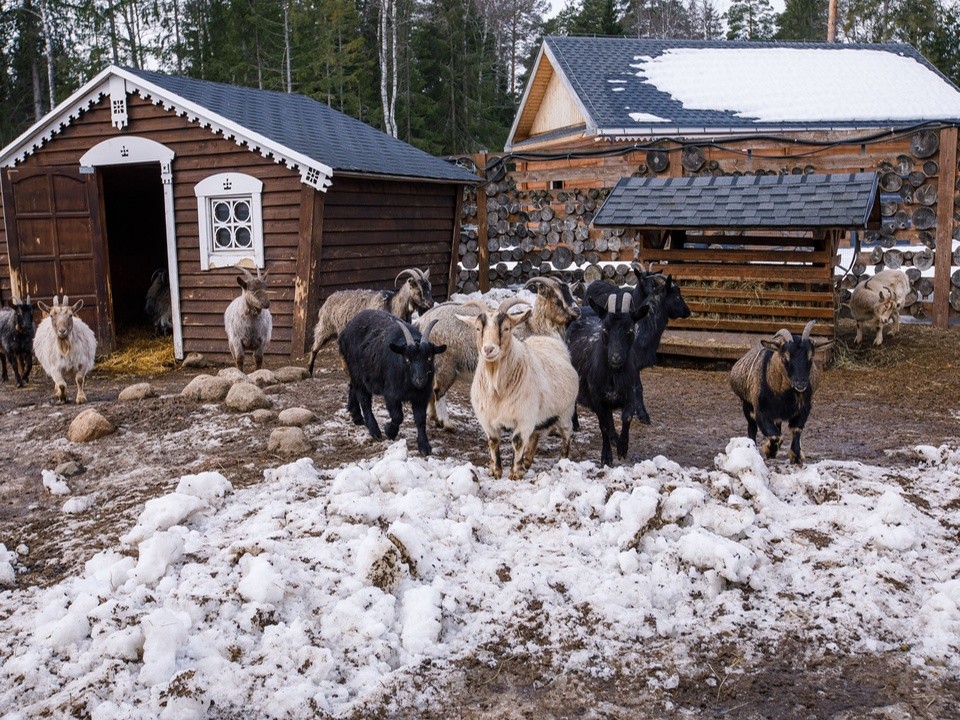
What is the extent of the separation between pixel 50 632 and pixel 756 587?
3452mm

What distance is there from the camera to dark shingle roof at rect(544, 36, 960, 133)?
1908cm

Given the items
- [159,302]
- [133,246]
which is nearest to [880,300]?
[159,302]

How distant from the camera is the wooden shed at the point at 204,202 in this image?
38.3 ft

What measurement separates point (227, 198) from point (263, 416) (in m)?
5.18

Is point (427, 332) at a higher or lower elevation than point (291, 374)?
higher

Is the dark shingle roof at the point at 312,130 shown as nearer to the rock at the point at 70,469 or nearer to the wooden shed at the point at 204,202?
the wooden shed at the point at 204,202

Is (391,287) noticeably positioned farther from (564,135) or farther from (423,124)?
(423,124)

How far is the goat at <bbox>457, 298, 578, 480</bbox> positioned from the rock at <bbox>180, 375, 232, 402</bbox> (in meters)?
3.62

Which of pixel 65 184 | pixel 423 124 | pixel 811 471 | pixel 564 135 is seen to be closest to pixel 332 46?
pixel 423 124

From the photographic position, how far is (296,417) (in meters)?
7.78

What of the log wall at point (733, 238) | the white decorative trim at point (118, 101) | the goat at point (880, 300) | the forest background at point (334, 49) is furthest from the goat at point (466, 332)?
the forest background at point (334, 49)

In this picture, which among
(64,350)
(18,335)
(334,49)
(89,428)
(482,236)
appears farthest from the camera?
(334,49)

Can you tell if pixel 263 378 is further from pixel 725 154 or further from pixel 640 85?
pixel 640 85

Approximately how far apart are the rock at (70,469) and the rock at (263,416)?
60.0 inches
